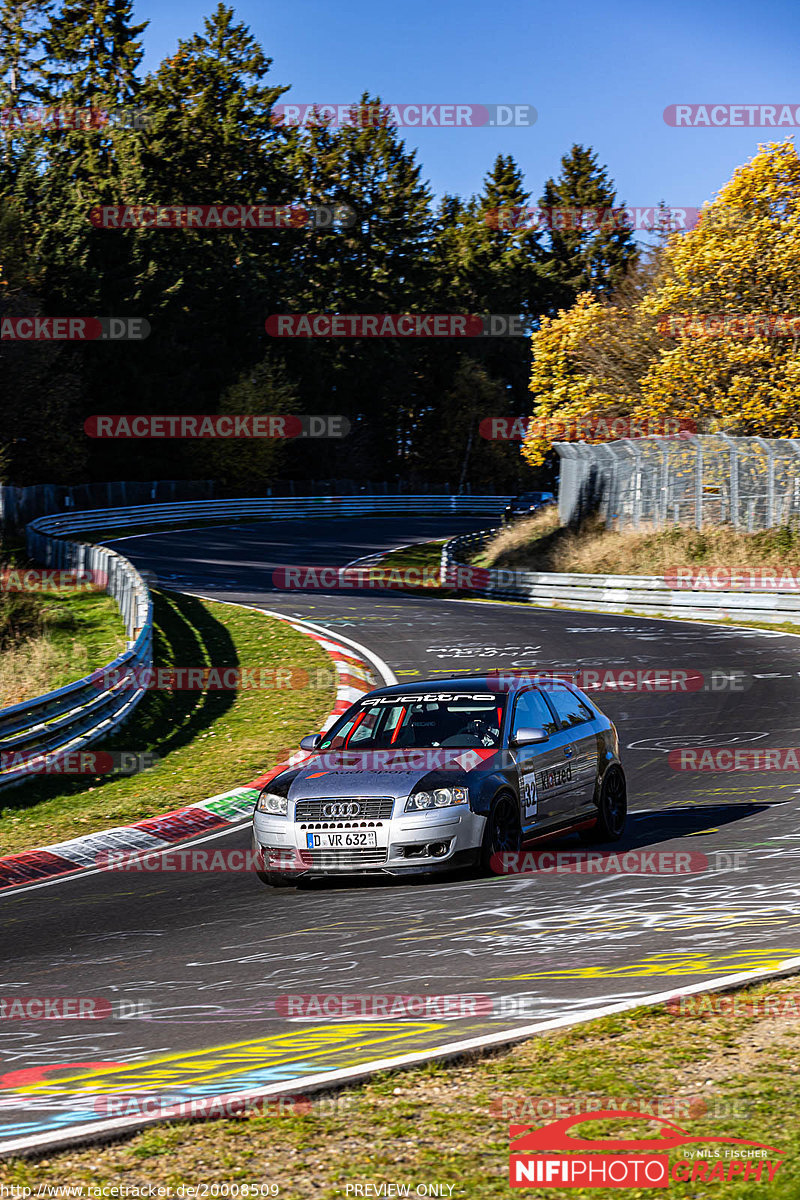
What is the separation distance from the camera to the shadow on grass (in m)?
15.4

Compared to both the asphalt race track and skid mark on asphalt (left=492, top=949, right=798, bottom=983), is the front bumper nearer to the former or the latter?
the asphalt race track

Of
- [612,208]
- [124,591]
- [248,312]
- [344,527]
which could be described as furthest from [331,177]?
[124,591]

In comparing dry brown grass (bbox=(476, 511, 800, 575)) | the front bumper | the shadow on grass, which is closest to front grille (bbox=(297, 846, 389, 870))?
the front bumper

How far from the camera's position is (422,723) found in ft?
36.1

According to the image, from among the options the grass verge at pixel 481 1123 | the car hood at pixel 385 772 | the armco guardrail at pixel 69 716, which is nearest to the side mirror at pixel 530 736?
the car hood at pixel 385 772

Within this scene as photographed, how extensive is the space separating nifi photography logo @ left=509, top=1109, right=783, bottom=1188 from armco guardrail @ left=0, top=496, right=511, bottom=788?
11.6 metres

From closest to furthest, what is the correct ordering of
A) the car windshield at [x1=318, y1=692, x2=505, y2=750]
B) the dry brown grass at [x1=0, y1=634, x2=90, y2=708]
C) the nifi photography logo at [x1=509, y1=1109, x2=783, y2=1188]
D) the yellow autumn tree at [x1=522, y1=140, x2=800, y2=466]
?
the nifi photography logo at [x1=509, y1=1109, x2=783, y2=1188]
the car windshield at [x1=318, y1=692, x2=505, y2=750]
the dry brown grass at [x1=0, y1=634, x2=90, y2=708]
the yellow autumn tree at [x1=522, y1=140, x2=800, y2=466]

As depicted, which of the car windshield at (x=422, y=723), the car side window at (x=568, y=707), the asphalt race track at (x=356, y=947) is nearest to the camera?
the asphalt race track at (x=356, y=947)

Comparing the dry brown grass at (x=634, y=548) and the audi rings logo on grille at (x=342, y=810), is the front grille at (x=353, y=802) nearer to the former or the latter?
the audi rings logo on grille at (x=342, y=810)

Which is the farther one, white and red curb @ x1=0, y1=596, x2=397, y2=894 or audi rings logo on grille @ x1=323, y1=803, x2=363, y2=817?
white and red curb @ x1=0, y1=596, x2=397, y2=894

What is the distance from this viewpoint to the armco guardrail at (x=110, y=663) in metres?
15.5

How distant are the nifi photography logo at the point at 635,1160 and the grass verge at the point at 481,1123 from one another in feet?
0.11

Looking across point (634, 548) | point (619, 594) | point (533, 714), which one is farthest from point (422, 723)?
point (634, 548)

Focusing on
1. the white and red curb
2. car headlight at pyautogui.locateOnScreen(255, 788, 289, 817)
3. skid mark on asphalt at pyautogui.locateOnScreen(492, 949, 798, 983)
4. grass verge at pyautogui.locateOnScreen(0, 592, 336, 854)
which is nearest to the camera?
skid mark on asphalt at pyautogui.locateOnScreen(492, 949, 798, 983)
